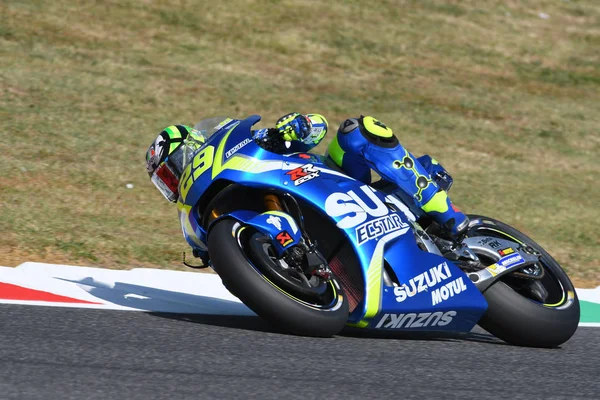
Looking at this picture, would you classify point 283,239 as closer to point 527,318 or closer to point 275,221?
point 275,221

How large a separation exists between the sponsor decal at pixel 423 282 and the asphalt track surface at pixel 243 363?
0.93 ft

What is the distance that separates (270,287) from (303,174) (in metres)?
0.74

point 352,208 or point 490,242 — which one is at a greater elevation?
point 352,208

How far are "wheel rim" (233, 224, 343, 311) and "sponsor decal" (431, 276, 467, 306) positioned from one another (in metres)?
0.55

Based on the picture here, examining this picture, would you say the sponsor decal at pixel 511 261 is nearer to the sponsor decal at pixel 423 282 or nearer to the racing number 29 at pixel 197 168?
the sponsor decal at pixel 423 282

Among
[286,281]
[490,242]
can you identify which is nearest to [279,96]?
[490,242]

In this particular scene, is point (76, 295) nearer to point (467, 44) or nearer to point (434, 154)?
point (434, 154)

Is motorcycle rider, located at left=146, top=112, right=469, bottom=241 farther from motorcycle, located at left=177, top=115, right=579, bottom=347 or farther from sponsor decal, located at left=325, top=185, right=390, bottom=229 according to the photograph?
sponsor decal, located at left=325, top=185, right=390, bottom=229

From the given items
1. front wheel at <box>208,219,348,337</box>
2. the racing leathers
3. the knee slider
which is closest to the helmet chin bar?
the racing leathers

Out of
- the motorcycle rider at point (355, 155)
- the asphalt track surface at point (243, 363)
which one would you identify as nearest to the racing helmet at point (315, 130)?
the motorcycle rider at point (355, 155)

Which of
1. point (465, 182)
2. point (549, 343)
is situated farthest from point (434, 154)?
point (549, 343)

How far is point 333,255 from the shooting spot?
Result: 5207 mm

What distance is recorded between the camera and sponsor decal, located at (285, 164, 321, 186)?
5.05 meters

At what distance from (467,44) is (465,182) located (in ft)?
23.0
